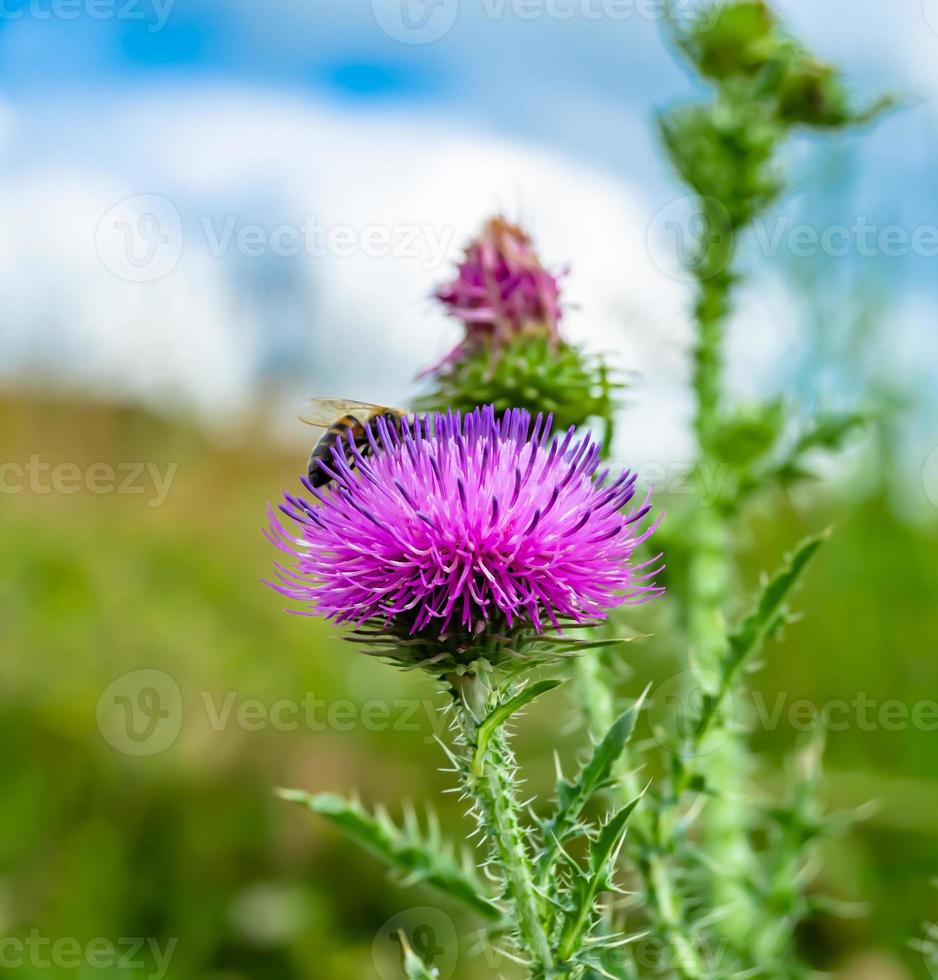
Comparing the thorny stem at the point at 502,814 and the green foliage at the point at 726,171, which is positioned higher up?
the green foliage at the point at 726,171

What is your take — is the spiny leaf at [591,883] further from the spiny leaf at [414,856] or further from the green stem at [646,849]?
the green stem at [646,849]

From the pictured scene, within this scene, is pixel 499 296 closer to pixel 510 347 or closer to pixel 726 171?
pixel 510 347

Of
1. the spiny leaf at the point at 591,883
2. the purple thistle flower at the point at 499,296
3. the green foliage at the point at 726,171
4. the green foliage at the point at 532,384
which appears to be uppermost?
the green foliage at the point at 726,171

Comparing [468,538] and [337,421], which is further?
[337,421]

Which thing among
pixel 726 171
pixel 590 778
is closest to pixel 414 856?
pixel 590 778

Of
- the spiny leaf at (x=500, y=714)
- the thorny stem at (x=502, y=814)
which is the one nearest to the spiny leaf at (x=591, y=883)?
the thorny stem at (x=502, y=814)

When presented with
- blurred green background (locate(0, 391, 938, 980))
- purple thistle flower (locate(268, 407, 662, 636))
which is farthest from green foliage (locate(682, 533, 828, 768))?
blurred green background (locate(0, 391, 938, 980))
